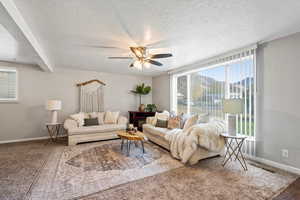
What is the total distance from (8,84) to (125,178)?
182 inches

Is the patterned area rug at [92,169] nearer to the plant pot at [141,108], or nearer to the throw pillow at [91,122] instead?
the throw pillow at [91,122]

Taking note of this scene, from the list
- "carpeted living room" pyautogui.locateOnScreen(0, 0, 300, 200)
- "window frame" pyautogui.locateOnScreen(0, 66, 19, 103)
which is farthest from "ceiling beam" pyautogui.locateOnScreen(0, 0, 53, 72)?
"window frame" pyautogui.locateOnScreen(0, 66, 19, 103)

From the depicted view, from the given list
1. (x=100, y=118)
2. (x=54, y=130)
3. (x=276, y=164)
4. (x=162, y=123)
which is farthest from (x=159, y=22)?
(x=54, y=130)

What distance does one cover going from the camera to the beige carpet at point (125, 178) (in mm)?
1866

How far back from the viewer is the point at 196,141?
2.74 metres

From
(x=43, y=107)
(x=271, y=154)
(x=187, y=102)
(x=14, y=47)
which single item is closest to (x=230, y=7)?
(x=271, y=154)

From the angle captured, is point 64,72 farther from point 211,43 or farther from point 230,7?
point 230,7

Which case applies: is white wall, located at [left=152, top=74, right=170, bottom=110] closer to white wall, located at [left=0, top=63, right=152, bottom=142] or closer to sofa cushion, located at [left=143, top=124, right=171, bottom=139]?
sofa cushion, located at [left=143, top=124, right=171, bottom=139]

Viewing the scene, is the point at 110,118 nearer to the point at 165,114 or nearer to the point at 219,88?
the point at 165,114

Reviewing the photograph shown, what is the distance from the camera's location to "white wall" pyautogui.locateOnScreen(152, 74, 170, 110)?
5617 millimetres

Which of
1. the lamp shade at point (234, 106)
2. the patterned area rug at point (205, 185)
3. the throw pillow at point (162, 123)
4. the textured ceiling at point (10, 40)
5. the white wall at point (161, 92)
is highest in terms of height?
the textured ceiling at point (10, 40)

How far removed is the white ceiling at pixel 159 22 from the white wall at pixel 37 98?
81.0 inches

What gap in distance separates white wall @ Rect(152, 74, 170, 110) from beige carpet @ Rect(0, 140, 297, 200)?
2780mm

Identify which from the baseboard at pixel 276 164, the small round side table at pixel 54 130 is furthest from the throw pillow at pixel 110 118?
the baseboard at pixel 276 164
